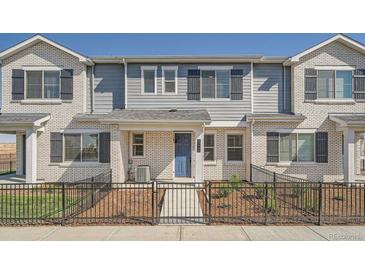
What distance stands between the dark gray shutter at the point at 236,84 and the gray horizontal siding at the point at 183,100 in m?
0.18

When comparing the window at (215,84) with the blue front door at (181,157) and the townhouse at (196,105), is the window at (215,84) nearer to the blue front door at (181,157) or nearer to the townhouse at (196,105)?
the townhouse at (196,105)

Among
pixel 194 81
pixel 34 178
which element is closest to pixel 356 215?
pixel 194 81

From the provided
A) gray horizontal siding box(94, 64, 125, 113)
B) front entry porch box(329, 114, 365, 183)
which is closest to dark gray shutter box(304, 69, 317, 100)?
front entry porch box(329, 114, 365, 183)

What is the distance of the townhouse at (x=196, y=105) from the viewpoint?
1431 cm

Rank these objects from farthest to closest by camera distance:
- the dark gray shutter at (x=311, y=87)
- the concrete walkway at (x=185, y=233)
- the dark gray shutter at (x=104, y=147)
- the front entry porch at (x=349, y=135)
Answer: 1. the dark gray shutter at (x=311, y=87)
2. the dark gray shutter at (x=104, y=147)
3. the front entry porch at (x=349, y=135)
4. the concrete walkway at (x=185, y=233)

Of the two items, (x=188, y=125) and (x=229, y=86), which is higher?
(x=229, y=86)

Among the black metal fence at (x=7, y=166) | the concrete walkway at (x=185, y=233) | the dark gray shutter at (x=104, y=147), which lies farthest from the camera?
the black metal fence at (x=7, y=166)

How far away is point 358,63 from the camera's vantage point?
1452 cm

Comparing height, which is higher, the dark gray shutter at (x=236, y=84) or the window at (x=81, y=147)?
the dark gray shutter at (x=236, y=84)

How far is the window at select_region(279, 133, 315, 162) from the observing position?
1443 centimetres

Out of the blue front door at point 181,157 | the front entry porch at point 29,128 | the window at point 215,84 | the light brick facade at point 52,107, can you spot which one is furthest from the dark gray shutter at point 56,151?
the window at point 215,84

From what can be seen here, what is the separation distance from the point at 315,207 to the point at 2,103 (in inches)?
610

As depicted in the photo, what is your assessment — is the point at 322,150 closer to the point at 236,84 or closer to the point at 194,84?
the point at 236,84

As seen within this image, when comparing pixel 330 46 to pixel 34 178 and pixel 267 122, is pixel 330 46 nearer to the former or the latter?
pixel 267 122
